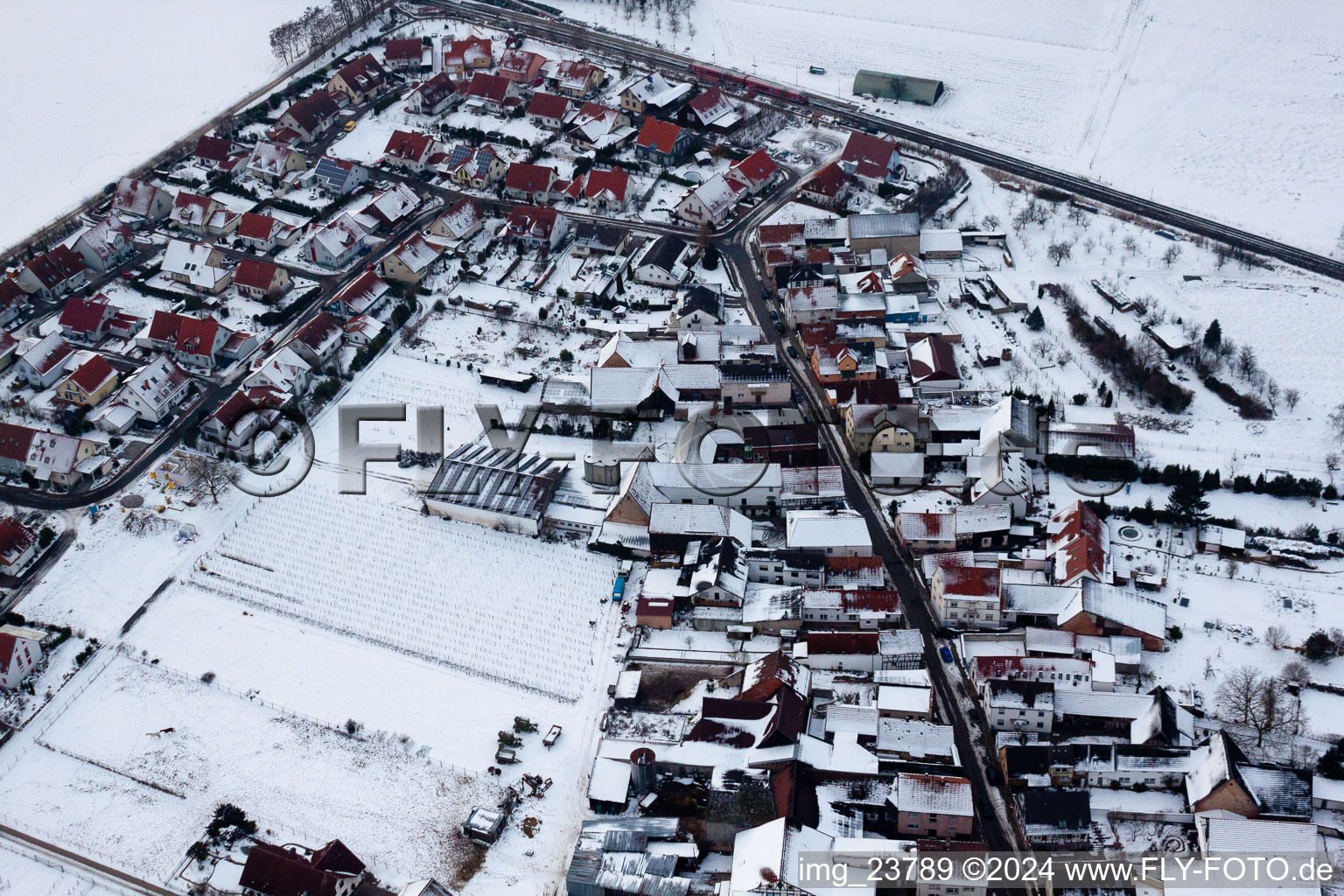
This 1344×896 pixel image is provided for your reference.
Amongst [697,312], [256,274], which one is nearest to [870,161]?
[697,312]

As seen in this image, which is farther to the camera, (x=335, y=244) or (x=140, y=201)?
(x=140, y=201)

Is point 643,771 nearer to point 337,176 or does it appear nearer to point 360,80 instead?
point 337,176

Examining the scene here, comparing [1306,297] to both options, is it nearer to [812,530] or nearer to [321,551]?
[812,530]

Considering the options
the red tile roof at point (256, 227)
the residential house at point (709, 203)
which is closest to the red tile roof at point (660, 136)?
the residential house at point (709, 203)

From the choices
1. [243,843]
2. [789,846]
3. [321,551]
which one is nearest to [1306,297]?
[789,846]

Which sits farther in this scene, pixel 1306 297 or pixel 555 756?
pixel 1306 297

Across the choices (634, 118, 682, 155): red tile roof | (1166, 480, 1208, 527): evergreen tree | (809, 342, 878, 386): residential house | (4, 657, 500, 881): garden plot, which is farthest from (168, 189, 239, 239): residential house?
(1166, 480, 1208, 527): evergreen tree
